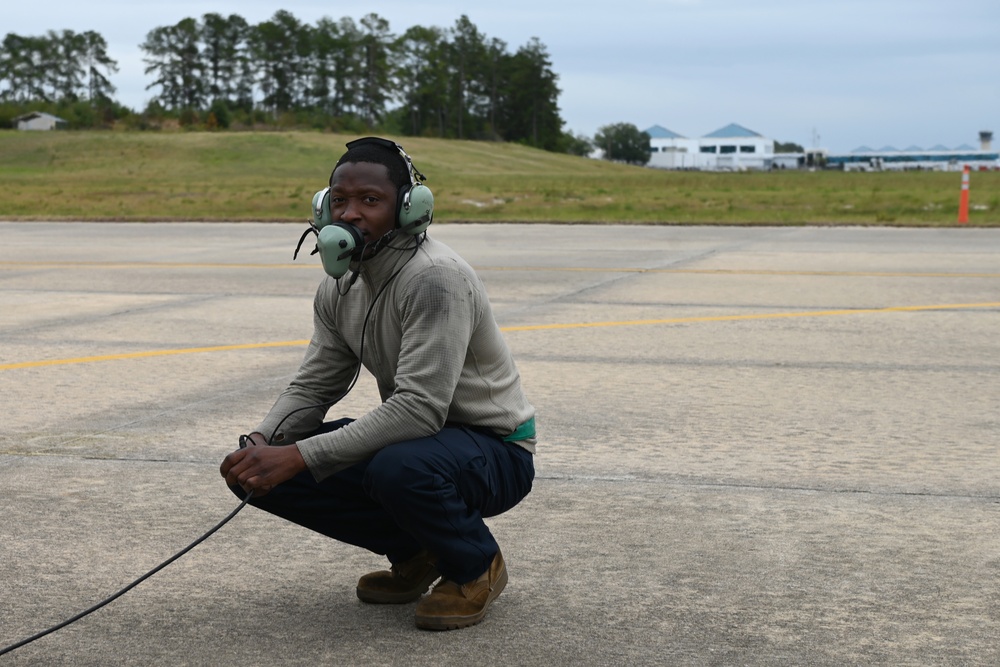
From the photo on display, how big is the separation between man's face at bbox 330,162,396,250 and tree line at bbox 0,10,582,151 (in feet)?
491

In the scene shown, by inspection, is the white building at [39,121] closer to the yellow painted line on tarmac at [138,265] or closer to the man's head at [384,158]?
the yellow painted line on tarmac at [138,265]

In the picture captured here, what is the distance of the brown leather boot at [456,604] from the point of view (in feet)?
12.2

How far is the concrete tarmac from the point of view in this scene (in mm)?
3686

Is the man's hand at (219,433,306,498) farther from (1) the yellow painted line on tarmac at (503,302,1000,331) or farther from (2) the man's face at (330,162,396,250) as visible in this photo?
(1) the yellow painted line on tarmac at (503,302,1000,331)

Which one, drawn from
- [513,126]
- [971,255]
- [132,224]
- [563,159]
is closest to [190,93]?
[513,126]

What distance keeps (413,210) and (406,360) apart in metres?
0.40

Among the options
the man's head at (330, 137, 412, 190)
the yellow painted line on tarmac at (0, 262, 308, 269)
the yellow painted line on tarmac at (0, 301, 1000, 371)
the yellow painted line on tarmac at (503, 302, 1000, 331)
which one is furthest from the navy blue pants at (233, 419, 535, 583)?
the yellow painted line on tarmac at (0, 262, 308, 269)

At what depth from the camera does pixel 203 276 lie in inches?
563

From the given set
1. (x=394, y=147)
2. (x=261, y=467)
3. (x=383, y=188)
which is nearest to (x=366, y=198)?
(x=383, y=188)

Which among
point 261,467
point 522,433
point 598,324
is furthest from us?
point 598,324

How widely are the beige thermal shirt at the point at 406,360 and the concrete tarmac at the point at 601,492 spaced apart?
54 centimetres

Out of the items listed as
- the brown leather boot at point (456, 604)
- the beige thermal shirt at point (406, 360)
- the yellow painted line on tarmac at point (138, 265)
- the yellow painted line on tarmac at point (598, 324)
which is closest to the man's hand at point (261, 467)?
the beige thermal shirt at point (406, 360)

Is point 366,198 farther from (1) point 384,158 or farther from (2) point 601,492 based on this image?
(2) point 601,492

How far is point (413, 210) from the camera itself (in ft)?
11.9
